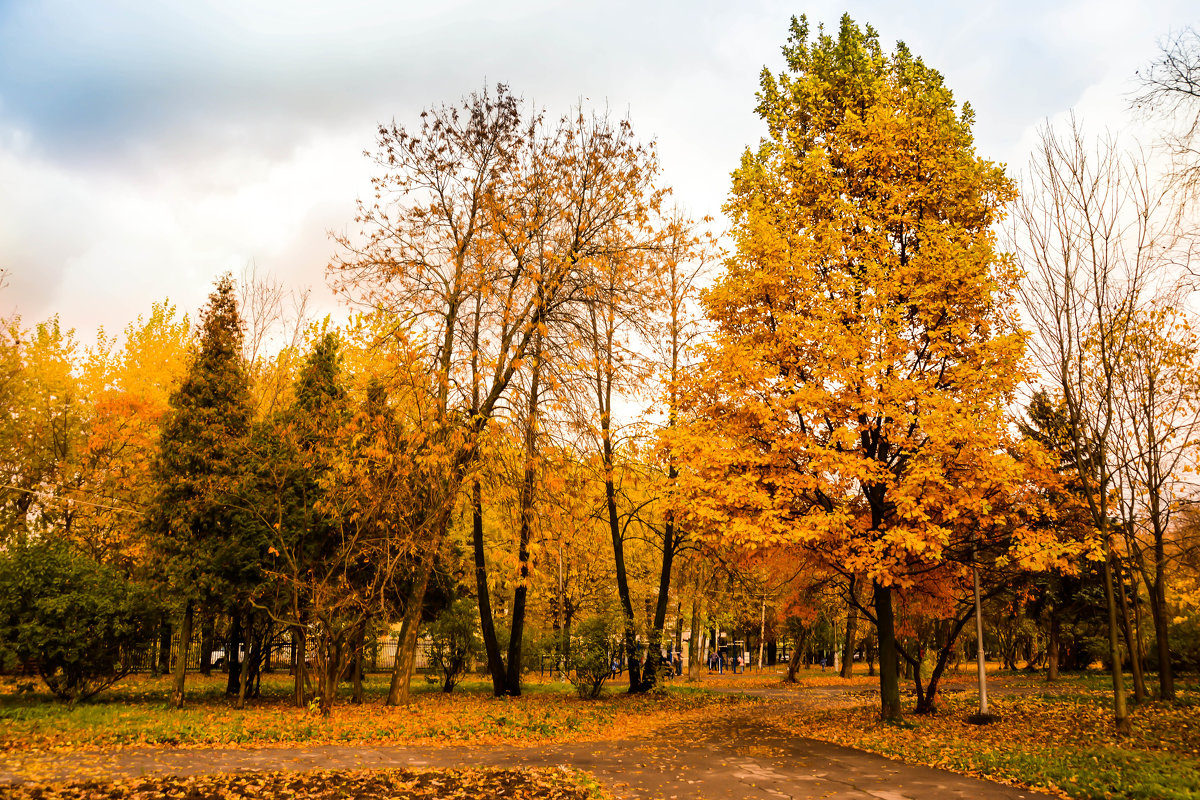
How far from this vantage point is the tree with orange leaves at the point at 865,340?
39.0 ft

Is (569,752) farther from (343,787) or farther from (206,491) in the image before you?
(206,491)

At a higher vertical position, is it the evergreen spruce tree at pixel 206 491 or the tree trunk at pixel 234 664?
the evergreen spruce tree at pixel 206 491

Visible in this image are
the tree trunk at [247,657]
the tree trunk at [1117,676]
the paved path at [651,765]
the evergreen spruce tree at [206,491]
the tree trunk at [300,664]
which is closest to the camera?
the paved path at [651,765]

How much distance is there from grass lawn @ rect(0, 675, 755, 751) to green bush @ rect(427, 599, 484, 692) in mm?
847

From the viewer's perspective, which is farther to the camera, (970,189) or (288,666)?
(288,666)

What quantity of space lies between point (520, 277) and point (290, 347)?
15.1 metres

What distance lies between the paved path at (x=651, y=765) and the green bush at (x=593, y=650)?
6366 mm

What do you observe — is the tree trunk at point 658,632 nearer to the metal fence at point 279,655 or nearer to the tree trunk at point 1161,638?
the metal fence at point 279,655

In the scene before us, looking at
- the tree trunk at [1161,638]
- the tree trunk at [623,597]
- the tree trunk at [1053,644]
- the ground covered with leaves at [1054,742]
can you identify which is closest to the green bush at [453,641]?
the tree trunk at [623,597]

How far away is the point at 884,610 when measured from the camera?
1363 centimetres

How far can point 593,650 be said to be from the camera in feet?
58.0

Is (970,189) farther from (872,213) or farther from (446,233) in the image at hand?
(446,233)

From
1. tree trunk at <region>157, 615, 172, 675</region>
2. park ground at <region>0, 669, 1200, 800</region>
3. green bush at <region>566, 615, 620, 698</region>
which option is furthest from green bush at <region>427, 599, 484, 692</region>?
tree trunk at <region>157, 615, 172, 675</region>

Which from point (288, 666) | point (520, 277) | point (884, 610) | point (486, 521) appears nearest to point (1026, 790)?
point (884, 610)
